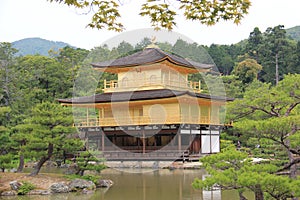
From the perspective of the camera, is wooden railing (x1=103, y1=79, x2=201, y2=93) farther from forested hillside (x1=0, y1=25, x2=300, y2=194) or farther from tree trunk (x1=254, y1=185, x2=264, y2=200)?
tree trunk (x1=254, y1=185, x2=264, y2=200)

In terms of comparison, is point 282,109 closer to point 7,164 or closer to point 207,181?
point 207,181

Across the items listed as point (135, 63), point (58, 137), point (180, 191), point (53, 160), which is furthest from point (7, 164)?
point (135, 63)

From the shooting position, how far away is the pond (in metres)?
11.6

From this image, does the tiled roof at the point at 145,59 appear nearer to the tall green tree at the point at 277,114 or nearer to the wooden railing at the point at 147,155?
the wooden railing at the point at 147,155

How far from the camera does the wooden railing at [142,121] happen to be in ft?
68.2

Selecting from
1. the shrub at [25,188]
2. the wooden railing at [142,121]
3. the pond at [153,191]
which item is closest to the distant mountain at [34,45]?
the wooden railing at [142,121]

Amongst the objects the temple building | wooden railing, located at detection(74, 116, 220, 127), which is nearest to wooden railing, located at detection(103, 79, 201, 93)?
the temple building

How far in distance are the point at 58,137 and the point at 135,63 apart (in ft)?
31.7

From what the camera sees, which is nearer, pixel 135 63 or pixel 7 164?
pixel 7 164

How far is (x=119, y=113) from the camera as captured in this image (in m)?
22.9

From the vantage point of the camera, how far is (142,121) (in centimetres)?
2128

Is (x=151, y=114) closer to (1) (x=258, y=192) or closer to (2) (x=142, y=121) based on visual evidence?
(2) (x=142, y=121)

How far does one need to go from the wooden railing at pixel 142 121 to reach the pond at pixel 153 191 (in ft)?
12.3

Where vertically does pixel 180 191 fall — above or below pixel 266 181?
below
